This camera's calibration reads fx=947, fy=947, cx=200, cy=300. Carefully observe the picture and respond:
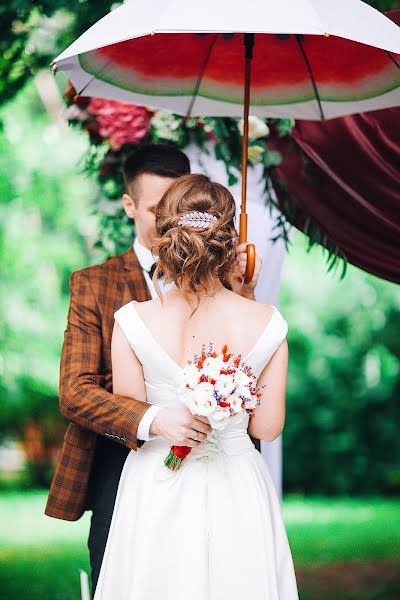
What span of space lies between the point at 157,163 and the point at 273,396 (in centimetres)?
112

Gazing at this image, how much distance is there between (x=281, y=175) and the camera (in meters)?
4.34

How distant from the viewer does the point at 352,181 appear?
13.7 feet

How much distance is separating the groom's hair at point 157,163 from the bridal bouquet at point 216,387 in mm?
1187

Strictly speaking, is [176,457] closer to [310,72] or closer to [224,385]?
[224,385]

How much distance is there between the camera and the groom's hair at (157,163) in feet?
11.6

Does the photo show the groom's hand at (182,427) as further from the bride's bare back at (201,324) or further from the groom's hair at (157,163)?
the groom's hair at (157,163)

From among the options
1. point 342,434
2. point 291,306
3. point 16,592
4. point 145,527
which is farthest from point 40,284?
point 145,527

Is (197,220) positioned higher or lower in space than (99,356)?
higher

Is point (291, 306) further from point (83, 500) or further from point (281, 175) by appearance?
point (83, 500)

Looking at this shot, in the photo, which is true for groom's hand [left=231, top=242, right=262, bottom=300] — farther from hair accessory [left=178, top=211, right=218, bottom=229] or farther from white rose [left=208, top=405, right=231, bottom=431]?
white rose [left=208, top=405, right=231, bottom=431]

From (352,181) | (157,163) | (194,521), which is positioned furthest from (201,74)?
(194,521)

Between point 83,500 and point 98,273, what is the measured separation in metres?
0.81

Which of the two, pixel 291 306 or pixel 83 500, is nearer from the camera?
pixel 83 500

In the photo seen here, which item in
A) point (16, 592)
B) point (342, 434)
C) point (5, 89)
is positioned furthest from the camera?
point (342, 434)
